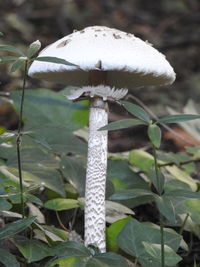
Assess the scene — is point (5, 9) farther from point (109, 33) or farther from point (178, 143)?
point (109, 33)

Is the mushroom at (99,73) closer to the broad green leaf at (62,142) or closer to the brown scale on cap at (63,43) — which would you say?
the brown scale on cap at (63,43)

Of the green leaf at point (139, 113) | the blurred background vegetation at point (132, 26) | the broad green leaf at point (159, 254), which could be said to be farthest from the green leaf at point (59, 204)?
the blurred background vegetation at point (132, 26)

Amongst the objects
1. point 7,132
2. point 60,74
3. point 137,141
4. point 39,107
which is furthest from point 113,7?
point 7,132

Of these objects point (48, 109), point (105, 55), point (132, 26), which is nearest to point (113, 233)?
point (105, 55)

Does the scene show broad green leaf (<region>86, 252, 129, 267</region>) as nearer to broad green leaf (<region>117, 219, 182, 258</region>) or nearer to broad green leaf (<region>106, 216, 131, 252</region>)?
broad green leaf (<region>117, 219, 182, 258</region>)

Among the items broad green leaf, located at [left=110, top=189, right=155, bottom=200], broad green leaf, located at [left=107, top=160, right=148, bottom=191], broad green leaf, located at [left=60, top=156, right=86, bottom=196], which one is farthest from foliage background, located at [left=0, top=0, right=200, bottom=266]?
broad green leaf, located at [left=110, top=189, right=155, bottom=200]
